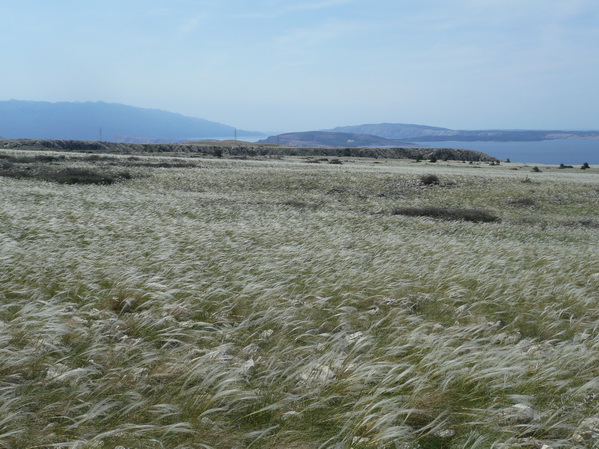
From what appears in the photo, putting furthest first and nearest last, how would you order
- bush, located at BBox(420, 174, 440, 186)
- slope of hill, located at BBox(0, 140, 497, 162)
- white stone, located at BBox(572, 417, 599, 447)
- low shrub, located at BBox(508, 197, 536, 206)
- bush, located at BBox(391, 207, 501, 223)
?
slope of hill, located at BBox(0, 140, 497, 162) → bush, located at BBox(420, 174, 440, 186) → low shrub, located at BBox(508, 197, 536, 206) → bush, located at BBox(391, 207, 501, 223) → white stone, located at BBox(572, 417, 599, 447)

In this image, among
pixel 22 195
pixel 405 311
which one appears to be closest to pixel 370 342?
pixel 405 311

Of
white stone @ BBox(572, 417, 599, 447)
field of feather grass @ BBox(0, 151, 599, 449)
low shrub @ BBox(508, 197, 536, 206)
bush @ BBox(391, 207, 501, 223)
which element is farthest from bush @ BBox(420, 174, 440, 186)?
white stone @ BBox(572, 417, 599, 447)

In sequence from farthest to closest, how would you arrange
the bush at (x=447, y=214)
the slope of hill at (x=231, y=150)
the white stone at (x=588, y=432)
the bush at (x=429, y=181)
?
the slope of hill at (x=231, y=150) < the bush at (x=429, y=181) < the bush at (x=447, y=214) < the white stone at (x=588, y=432)

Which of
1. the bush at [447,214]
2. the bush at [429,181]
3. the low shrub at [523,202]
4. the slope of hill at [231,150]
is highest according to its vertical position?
the slope of hill at [231,150]

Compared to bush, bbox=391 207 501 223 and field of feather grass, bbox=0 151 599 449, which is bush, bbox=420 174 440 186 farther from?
field of feather grass, bbox=0 151 599 449

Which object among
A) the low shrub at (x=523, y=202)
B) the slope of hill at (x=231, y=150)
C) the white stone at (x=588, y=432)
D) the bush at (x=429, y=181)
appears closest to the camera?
the white stone at (x=588, y=432)

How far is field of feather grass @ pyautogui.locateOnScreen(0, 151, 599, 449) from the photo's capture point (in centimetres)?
316

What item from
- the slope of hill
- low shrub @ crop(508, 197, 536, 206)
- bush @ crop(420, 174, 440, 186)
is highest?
the slope of hill

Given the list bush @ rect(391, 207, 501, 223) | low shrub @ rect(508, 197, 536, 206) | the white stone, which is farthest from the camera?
low shrub @ rect(508, 197, 536, 206)

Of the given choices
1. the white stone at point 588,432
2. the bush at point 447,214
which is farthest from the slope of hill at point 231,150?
the white stone at point 588,432

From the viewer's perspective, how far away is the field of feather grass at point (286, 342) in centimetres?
316

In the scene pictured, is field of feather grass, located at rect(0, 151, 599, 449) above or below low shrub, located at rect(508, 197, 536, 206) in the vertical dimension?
below

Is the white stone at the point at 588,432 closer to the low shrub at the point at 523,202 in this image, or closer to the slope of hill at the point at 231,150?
the low shrub at the point at 523,202

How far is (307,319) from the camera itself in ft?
18.8
